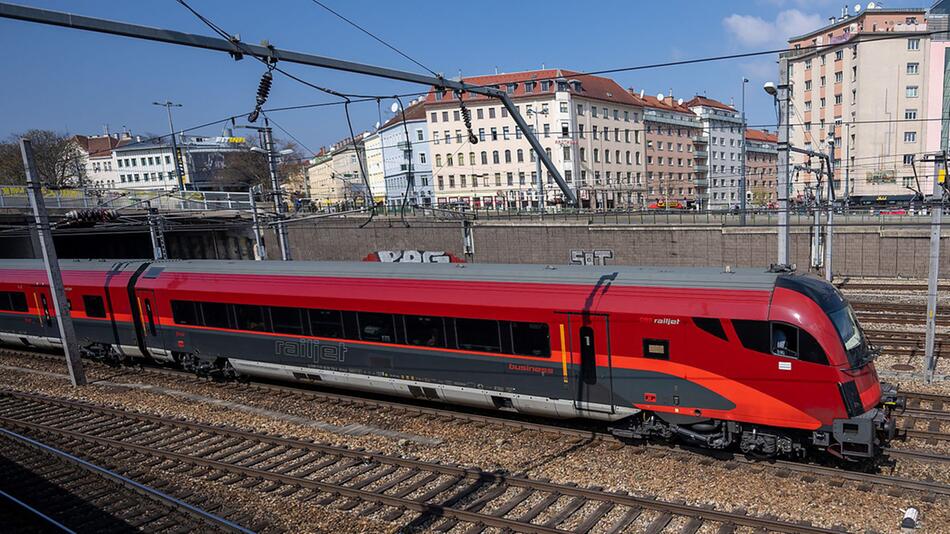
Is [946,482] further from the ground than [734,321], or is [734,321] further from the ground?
[734,321]

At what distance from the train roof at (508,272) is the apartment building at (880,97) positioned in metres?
43.3

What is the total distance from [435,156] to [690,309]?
2288 inches

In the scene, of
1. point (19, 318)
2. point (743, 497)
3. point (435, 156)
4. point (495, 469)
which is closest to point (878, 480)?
point (743, 497)

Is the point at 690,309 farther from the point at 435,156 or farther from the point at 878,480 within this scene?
the point at 435,156

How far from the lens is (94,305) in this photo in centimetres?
1791

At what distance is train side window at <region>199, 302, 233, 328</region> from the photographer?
14805mm

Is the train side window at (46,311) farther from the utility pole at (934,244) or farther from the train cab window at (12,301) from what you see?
the utility pole at (934,244)

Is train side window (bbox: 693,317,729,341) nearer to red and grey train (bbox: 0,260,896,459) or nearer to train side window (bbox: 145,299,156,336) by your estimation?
red and grey train (bbox: 0,260,896,459)

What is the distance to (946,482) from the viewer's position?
8.48 m

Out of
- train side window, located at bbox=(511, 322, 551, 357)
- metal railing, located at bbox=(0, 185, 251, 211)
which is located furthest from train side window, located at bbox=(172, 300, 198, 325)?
train side window, located at bbox=(511, 322, 551, 357)

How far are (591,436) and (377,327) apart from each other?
5.12 m

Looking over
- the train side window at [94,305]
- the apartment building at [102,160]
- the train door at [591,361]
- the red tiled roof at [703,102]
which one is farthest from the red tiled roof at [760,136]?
the apartment building at [102,160]

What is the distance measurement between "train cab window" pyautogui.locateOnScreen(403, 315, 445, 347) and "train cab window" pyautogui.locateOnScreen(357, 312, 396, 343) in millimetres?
427

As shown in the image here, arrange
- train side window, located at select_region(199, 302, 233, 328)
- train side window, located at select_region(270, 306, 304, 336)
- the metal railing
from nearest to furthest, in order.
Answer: train side window, located at select_region(270, 306, 304, 336)
train side window, located at select_region(199, 302, 233, 328)
the metal railing
